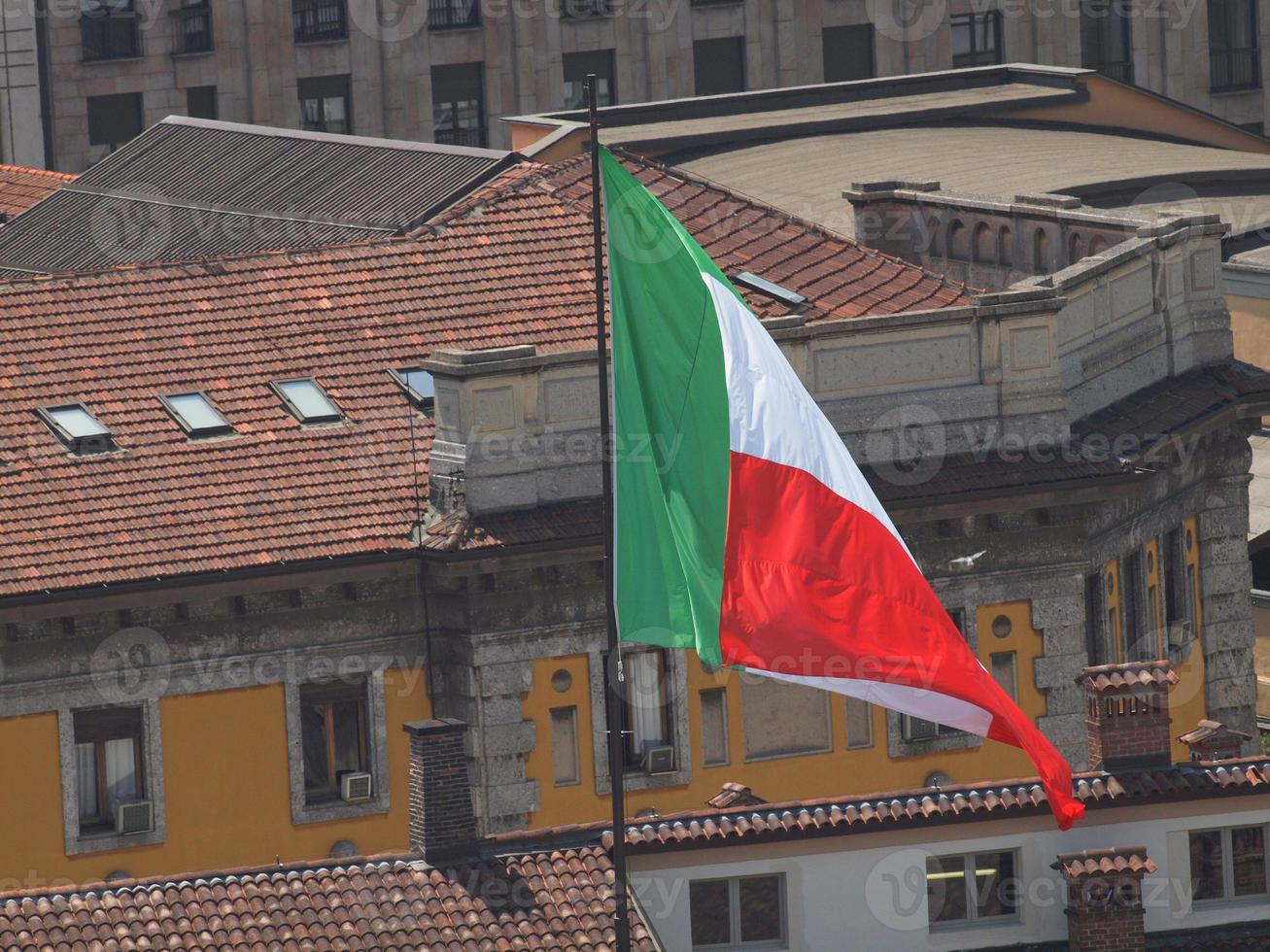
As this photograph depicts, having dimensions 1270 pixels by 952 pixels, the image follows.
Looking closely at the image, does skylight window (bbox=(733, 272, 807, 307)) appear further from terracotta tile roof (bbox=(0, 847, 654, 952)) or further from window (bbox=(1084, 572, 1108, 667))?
terracotta tile roof (bbox=(0, 847, 654, 952))

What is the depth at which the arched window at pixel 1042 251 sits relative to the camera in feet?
172

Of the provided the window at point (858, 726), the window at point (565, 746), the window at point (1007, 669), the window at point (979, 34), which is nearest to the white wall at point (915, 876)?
the window at point (565, 746)

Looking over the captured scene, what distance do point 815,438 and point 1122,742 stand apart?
9371 millimetres

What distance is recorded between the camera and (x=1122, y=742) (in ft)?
126

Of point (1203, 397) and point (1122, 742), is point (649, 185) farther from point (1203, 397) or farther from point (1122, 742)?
point (1122, 742)

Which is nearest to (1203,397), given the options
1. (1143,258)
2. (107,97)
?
(1143,258)

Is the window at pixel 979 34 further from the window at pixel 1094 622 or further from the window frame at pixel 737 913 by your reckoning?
the window frame at pixel 737 913

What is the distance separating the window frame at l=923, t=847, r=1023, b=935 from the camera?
37625 mm

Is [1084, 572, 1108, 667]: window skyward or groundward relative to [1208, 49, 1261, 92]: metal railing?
groundward

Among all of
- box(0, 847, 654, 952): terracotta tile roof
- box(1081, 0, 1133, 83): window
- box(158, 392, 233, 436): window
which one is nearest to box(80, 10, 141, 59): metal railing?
box(1081, 0, 1133, 83): window

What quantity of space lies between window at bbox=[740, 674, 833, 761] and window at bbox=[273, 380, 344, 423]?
6.30 meters

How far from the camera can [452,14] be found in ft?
311

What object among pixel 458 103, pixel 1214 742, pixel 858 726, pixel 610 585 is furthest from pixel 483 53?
pixel 610 585

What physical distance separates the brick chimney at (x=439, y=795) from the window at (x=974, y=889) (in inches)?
197
